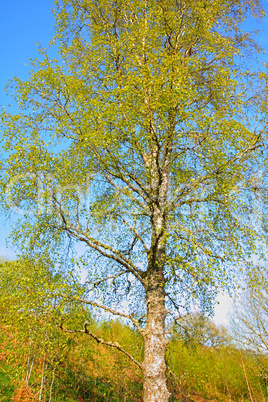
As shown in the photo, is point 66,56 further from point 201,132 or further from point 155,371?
point 155,371

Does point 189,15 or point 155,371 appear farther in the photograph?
point 189,15

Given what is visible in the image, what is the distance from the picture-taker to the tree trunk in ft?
20.1

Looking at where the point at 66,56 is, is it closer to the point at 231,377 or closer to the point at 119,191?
the point at 119,191

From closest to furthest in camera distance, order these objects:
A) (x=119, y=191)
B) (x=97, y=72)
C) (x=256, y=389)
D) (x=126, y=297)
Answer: (x=119, y=191) → (x=126, y=297) → (x=97, y=72) → (x=256, y=389)

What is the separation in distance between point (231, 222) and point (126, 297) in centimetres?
396

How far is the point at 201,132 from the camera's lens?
736 cm

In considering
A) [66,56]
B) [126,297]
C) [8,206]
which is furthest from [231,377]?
[66,56]

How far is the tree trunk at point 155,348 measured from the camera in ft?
20.1

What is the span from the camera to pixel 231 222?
307 inches

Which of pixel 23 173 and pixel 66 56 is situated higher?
pixel 66 56

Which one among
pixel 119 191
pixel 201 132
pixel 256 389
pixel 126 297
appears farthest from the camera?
pixel 256 389

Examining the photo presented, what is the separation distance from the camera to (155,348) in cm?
659

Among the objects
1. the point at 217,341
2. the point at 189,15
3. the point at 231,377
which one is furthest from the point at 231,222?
the point at 217,341

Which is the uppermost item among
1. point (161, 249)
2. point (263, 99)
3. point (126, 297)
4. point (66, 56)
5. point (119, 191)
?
point (66, 56)
